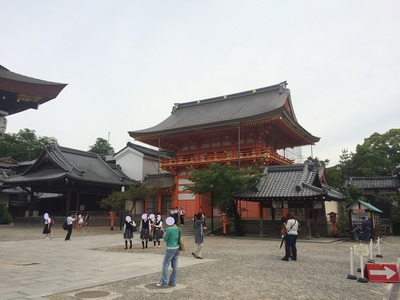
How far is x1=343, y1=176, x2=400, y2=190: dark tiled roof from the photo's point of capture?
34031mm

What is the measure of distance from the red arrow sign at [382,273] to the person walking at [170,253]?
5.05 m

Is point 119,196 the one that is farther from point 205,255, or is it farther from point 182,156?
point 205,255

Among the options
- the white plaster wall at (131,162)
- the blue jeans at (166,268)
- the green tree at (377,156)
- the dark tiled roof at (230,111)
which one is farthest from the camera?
the green tree at (377,156)

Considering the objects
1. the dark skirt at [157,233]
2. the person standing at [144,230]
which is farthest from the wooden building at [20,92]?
the dark skirt at [157,233]

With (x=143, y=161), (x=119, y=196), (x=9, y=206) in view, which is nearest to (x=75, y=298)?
(x=119, y=196)

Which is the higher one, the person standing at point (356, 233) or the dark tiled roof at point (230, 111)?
the dark tiled roof at point (230, 111)

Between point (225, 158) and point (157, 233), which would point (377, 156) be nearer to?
point (225, 158)

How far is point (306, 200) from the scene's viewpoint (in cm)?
2017

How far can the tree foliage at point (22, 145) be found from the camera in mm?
57375

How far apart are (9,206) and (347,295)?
41534mm

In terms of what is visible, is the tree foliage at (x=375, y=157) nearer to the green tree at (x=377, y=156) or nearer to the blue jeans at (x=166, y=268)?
the green tree at (x=377, y=156)

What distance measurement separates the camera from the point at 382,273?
8.38m

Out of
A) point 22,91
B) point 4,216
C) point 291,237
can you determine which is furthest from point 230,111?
point 22,91

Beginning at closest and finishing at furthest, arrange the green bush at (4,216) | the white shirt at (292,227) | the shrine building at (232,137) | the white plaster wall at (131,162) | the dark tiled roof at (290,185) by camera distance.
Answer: the white shirt at (292,227)
the dark tiled roof at (290,185)
the shrine building at (232,137)
the green bush at (4,216)
the white plaster wall at (131,162)
